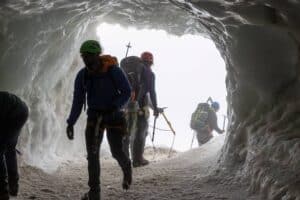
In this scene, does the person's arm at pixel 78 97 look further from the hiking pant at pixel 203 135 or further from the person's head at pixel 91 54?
the hiking pant at pixel 203 135

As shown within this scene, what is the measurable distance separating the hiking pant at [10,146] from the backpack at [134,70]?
3.18 meters

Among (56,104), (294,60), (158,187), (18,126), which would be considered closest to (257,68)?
(294,60)

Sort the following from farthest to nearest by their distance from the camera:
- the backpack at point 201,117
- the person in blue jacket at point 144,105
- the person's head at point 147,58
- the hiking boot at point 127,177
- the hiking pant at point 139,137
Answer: the backpack at point 201,117, the hiking pant at point 139,137, the person's head at point 147,58, the person in blue jacket at point 144,105, the hiking boot at point 127,177

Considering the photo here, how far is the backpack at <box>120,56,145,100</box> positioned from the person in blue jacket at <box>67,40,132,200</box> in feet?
9.28

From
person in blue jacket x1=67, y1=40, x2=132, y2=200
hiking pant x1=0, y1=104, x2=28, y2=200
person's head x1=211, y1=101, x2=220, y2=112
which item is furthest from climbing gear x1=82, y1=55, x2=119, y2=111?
person's head x1=211, y1=101, x2=220, y2=112

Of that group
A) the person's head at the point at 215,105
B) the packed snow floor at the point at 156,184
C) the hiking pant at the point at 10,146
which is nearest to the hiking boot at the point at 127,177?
the packed snow floor at the point at 156,184

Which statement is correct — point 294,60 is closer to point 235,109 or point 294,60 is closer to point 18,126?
point 235,109

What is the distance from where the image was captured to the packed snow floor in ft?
16.9

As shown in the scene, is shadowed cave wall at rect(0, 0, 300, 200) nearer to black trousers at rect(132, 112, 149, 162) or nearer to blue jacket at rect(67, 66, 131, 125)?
blue jacket at rect(67, 66, 131, 125)

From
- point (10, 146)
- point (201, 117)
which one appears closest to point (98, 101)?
point (10, 146)

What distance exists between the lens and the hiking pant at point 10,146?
4.27m

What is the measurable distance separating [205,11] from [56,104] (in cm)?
580

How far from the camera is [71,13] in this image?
7.95 m

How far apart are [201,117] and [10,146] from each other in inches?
283
